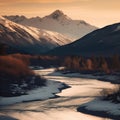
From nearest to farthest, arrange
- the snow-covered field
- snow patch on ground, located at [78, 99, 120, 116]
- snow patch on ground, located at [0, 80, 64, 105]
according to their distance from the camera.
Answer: the snow-covered field, snow patch on ground, located at [78, 99, 120, 116], snow patch on ground, located at [0, 80, 64, 105]

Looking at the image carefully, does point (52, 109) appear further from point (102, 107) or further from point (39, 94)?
point (39, 94)

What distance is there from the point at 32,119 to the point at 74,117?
30.0 feet

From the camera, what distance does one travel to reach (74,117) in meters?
98.0

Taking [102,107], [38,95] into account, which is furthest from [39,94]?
[102,107]

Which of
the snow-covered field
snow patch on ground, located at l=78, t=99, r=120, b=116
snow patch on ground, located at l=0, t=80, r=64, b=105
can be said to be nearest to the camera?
the snow-covered field

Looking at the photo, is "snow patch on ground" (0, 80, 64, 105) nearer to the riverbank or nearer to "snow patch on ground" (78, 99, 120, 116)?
the riverbank

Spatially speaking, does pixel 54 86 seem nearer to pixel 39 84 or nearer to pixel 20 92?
pixel 39 84

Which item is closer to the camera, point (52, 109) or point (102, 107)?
point (52, 109)

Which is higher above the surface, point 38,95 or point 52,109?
point 52,109

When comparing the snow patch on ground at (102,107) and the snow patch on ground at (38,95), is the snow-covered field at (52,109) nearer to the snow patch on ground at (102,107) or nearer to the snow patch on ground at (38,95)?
the snow patch on ground at (102,107)

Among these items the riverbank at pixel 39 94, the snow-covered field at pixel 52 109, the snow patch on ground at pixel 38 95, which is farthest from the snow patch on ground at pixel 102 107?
the snow patch on ground at pixel 38 95

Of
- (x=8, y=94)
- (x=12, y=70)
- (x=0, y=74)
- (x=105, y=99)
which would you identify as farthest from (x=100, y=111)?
(x=12, y=70)

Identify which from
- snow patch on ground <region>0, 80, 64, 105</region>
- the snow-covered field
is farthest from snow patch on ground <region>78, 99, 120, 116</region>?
snow patch on ground <region>0, 80, 64, 105</region>

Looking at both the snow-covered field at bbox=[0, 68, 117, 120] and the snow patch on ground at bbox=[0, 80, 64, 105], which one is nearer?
the snow-covered field at bbox=[0, 68, 117, 120]
